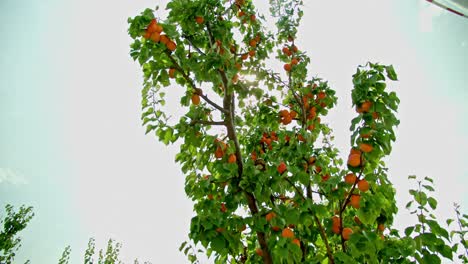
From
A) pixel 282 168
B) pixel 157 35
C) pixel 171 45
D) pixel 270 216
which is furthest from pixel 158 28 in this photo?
pixel 270 216

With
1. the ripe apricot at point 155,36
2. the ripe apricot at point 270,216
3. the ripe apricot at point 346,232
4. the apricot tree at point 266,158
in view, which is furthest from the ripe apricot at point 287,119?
the ripe apricot at point 155,36

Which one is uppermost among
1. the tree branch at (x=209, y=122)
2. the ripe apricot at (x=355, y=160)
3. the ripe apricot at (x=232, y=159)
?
the tree branch at (x=209, y=122)

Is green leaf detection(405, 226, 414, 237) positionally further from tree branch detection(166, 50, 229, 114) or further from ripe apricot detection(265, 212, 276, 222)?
tree branch detection(166, 50, 229, 114)

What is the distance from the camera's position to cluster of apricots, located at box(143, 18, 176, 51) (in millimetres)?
3266

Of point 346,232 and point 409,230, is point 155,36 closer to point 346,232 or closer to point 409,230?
point 346,232

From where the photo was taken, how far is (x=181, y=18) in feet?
12.4

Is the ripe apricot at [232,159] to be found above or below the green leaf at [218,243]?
above

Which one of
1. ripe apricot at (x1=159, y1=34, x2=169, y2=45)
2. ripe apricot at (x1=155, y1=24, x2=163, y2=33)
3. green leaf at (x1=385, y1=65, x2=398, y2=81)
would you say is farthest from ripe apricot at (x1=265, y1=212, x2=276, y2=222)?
ripe apricot at (x1=155, y1=24, x2=163, y2=33)

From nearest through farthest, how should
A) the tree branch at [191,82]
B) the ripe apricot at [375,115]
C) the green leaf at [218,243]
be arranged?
the ripe apricot at [375,115], the green leaf at [218,243], the tree branch at [191,82]

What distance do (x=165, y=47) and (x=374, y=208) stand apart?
292 cm

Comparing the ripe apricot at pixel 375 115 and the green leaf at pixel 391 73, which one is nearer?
the ripe apricot at pixel 375 115

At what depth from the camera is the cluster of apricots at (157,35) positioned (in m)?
3.27

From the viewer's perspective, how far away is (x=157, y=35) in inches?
129

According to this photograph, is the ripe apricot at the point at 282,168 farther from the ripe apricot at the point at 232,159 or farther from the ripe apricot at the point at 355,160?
the ripe apricot at the point at 355,160
